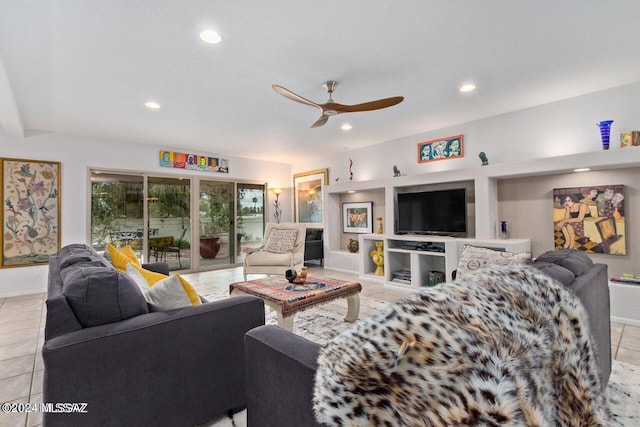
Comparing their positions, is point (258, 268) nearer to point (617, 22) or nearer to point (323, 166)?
point (323, 166)

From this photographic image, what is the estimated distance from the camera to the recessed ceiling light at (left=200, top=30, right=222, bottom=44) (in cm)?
222

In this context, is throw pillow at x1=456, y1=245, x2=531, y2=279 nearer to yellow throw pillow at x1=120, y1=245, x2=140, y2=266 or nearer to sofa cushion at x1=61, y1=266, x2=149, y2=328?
sofa cushion at x1=61, y1=266, x2=149, y2=328

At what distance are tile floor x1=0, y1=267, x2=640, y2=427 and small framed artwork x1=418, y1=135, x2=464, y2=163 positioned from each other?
219cm

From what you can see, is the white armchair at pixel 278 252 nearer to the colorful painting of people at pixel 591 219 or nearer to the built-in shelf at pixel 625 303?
the colorful painting of people at pixel 591 219

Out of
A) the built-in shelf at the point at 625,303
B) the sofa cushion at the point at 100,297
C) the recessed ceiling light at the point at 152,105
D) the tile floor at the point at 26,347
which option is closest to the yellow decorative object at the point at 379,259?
the tile floor at the point at 26,347

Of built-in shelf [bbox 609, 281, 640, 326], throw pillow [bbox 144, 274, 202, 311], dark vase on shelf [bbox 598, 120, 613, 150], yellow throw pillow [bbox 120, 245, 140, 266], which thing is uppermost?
dark vase on shelf [bbox 598, 120, 613, 150]

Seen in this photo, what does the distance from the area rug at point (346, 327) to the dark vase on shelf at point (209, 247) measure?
3.39 m

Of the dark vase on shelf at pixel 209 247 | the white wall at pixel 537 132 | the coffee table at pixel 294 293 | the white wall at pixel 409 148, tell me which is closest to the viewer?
the coffee table at pixel 294 293

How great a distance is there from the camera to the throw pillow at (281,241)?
5070 mm

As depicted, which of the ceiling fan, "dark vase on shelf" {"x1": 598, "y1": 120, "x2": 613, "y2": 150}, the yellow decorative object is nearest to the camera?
the ceiling fan

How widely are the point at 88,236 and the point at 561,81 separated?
672cm

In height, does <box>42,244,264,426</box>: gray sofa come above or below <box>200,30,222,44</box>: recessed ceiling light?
below

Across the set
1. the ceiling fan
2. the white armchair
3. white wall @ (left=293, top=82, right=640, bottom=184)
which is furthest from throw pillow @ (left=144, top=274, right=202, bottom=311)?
white wall @ (left=293, top=82, right=640, bottom=184)

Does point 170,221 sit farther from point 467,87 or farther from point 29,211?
point 467,87
